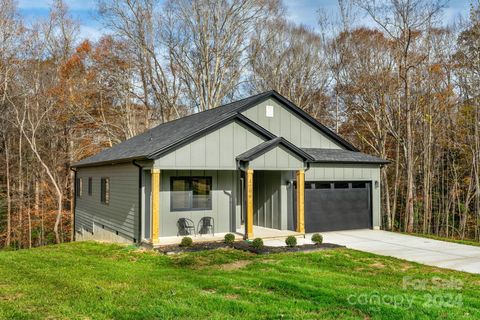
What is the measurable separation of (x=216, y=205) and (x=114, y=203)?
3868 mm

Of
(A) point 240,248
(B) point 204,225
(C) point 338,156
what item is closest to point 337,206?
(C) point 338,156

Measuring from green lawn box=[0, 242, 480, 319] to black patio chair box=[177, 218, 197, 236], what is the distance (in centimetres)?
271

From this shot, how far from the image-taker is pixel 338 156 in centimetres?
1504

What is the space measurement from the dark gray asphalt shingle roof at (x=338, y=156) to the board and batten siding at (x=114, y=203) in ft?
20.5

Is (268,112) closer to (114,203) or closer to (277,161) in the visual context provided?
(277,161)

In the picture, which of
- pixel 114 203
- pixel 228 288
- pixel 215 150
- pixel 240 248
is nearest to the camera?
pixel 228 288

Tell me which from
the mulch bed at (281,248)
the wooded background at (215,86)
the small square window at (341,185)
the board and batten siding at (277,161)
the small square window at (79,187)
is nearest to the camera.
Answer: the mulch bed at (281,248)

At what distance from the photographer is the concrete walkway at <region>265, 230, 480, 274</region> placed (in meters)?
9.15

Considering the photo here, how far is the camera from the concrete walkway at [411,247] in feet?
30.0

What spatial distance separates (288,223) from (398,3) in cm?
1060

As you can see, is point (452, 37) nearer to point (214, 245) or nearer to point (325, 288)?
point (214, 245)

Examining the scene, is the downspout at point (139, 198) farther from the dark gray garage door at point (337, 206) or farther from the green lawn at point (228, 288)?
the dark gray garage door at point (337, 206)

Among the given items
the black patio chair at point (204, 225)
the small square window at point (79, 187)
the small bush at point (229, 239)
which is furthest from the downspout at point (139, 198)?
the small square window at point (79, 187)

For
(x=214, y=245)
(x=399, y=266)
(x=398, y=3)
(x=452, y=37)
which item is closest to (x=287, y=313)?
(x=399, y=266)
